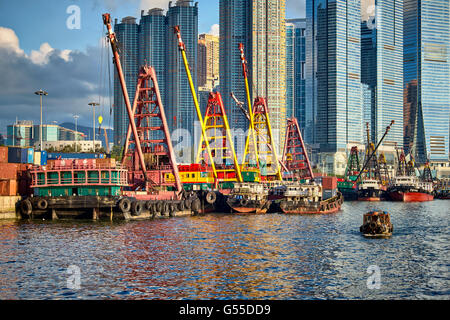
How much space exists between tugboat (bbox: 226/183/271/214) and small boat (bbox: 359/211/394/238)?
35.6 metres

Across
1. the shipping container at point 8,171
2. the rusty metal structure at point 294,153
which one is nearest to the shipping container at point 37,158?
the shipping container at point 8,171

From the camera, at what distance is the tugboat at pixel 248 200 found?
96.8m

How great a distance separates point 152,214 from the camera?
265ft

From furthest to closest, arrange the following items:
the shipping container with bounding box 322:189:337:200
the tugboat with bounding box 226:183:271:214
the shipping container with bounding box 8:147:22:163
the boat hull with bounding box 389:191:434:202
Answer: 1. the boat hull with bounding box 389:191:434:202
2. the shipping container with bounding box 322:189:337:200
3. the tugboat with bounding box 226:183:271:214
4. the shipping container with bounding box 8:147:22:163

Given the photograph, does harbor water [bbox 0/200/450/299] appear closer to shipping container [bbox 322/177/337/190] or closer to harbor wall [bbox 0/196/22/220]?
harbor wall [bbox 0/196/22/220]

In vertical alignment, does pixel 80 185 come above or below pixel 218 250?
above

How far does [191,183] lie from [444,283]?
77.7 m

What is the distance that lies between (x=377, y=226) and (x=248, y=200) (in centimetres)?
3801

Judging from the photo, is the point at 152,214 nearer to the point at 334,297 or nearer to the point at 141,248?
the point at 141,248

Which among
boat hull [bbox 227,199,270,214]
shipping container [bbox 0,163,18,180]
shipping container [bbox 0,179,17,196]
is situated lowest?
boat hull [bbox 227,199,270,214]

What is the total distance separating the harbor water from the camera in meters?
34.1

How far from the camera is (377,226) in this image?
61.3 metres

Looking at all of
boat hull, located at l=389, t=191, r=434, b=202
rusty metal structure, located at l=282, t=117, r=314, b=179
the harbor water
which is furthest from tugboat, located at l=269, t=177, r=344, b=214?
rusty metal structure, located at l=282, t=117, r=314, b=179

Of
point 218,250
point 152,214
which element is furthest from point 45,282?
point 152,214
